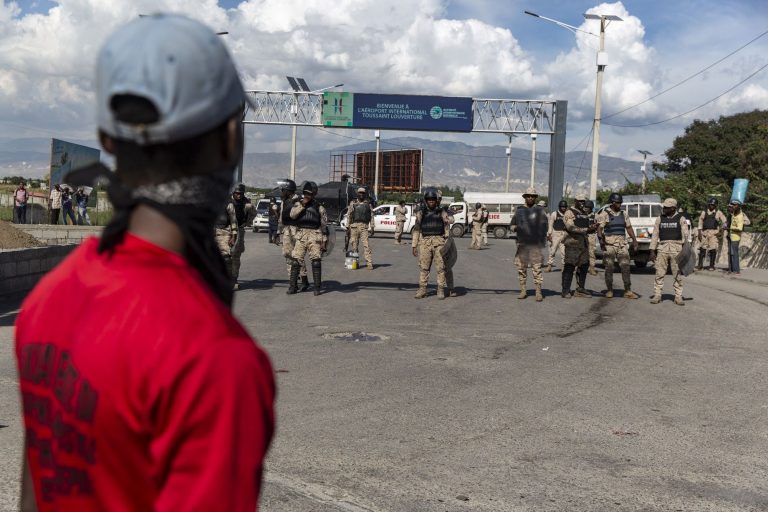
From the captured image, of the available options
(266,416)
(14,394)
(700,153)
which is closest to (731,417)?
(14,394)

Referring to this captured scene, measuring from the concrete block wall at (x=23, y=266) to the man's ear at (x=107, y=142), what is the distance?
474 inches

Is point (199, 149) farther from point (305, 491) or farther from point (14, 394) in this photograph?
point (14, 394)

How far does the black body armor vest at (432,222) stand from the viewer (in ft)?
49.8

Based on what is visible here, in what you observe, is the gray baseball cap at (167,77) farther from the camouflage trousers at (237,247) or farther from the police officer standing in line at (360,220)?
the police officer standing in line at (360,220)

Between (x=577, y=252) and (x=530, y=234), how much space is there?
3389mm

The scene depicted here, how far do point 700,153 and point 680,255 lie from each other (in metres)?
57.7

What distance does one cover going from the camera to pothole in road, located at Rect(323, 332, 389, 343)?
1026 cm

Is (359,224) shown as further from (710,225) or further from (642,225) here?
(710,225)

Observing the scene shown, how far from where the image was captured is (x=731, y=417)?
682cm

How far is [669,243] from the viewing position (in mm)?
14852

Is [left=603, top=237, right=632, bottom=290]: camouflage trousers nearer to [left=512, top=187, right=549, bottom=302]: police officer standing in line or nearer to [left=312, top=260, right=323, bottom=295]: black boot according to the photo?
[left=512, top=187, right=549, bottom=302]: police officer standing in line

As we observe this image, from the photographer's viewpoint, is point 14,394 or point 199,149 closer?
point 199,149

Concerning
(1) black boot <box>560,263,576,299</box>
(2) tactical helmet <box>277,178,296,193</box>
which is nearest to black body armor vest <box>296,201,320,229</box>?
(2) tactical helmet <box>277,178,296,193</box>

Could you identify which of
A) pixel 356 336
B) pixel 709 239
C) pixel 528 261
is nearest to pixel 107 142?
pixel 356 336
